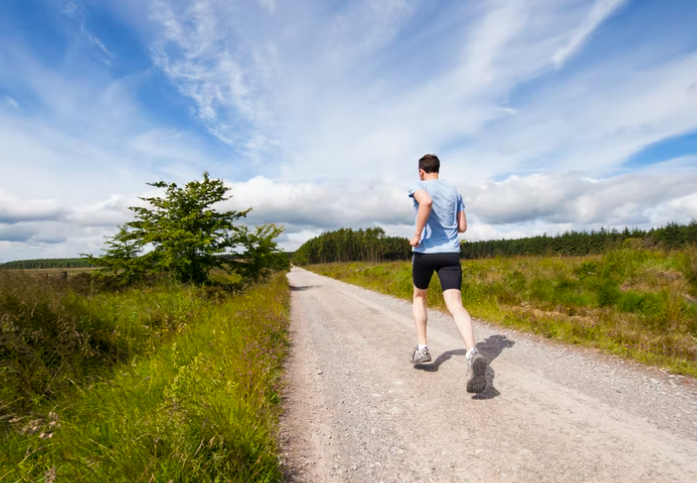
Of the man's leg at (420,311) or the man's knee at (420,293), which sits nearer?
the man's leg at (420,311)

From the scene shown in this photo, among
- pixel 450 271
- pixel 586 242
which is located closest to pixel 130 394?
pixel 450 271

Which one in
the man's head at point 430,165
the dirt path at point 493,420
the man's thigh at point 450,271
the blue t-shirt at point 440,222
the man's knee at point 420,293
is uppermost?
the man's head at point 430,165

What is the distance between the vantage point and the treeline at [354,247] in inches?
4129

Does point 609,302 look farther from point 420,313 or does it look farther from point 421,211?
point 421,211

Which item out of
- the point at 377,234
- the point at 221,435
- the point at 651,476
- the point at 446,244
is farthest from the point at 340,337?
the point at 377,234

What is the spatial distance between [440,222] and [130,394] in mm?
3402

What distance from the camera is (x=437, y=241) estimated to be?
3553 millimetres

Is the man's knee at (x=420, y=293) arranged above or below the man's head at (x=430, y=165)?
below

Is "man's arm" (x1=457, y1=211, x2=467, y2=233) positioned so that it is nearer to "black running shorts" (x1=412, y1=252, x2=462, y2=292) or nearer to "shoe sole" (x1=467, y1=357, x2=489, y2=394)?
"black running shorts" (x1=412, y1=252, x2=462, y2=292)

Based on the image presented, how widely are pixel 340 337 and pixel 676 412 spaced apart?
171 inches

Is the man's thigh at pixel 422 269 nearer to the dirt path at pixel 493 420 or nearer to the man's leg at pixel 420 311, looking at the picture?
the man's leg at pixel 420 311

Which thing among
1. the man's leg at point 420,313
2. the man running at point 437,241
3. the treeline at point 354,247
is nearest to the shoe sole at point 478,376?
the man running at point 437,241

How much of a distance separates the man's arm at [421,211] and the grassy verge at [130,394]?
6.93ft

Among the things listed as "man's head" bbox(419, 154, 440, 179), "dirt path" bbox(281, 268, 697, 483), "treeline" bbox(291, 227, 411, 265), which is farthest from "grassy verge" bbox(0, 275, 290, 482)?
"treeline" bbox(291, 227, 411, 265)
